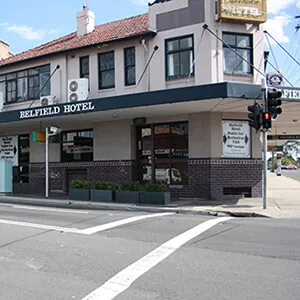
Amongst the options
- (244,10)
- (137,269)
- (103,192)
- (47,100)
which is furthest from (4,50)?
(137,269)

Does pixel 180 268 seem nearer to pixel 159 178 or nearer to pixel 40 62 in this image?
pixel 159 178

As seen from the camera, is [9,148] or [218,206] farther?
[9,148]

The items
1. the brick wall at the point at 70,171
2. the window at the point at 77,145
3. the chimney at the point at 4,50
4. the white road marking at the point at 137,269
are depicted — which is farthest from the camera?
the chimney at the point at 4,50

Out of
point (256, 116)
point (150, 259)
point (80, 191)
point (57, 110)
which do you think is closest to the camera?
point (150, 259)

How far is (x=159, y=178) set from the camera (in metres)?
17.4

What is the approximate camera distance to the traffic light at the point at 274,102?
1271 centimetres

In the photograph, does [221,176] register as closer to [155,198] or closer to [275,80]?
[155,198]

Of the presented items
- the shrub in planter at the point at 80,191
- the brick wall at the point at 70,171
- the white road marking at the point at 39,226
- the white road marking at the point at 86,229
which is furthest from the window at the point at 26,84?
the white road marking at the point at 86,229

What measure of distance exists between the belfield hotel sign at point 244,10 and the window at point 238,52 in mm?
741

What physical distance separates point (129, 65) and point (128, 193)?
6448 mm

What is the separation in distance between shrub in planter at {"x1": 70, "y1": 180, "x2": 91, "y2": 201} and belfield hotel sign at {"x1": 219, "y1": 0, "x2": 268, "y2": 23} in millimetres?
8935

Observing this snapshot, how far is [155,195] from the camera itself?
563 inches

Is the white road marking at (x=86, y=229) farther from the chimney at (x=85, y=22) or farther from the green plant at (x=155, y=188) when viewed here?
the chimney at (x=85, y=22)

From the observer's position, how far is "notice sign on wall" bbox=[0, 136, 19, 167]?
22.1 meters
